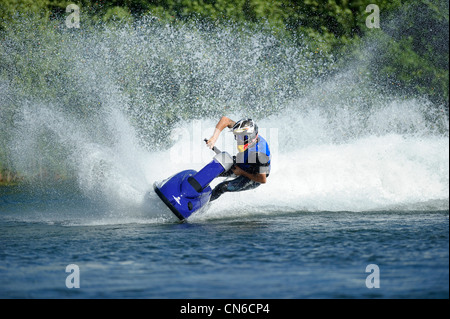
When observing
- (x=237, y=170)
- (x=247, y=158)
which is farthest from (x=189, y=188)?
(x=247, y=158)

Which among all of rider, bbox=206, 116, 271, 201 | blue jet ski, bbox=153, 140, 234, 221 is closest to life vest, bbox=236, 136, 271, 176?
rider, bbox=206, 116, 271, 201

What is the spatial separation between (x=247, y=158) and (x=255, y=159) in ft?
0.37

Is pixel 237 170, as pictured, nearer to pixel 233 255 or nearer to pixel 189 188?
pixel 189 188

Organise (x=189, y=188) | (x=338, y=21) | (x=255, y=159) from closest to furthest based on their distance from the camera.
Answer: (x=189, y=188)
(x=255, y=159)
(x=338, y=21)

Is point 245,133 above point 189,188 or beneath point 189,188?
above

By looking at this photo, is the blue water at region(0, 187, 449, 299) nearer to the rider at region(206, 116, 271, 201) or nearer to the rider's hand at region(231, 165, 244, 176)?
the rider at region(206, 116, 271, 201)

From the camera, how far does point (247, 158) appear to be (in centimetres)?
1041

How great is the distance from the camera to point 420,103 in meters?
21.3

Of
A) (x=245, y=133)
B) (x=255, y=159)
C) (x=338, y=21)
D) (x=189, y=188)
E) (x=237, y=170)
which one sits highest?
(x=338, y=21)

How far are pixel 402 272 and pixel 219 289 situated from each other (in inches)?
67.8

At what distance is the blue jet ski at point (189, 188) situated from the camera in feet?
33.3

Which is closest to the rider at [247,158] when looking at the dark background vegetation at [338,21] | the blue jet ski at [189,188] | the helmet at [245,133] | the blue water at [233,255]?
the helmet at [245,133]

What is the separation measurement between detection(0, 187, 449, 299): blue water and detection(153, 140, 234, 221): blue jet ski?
10.0 inches
